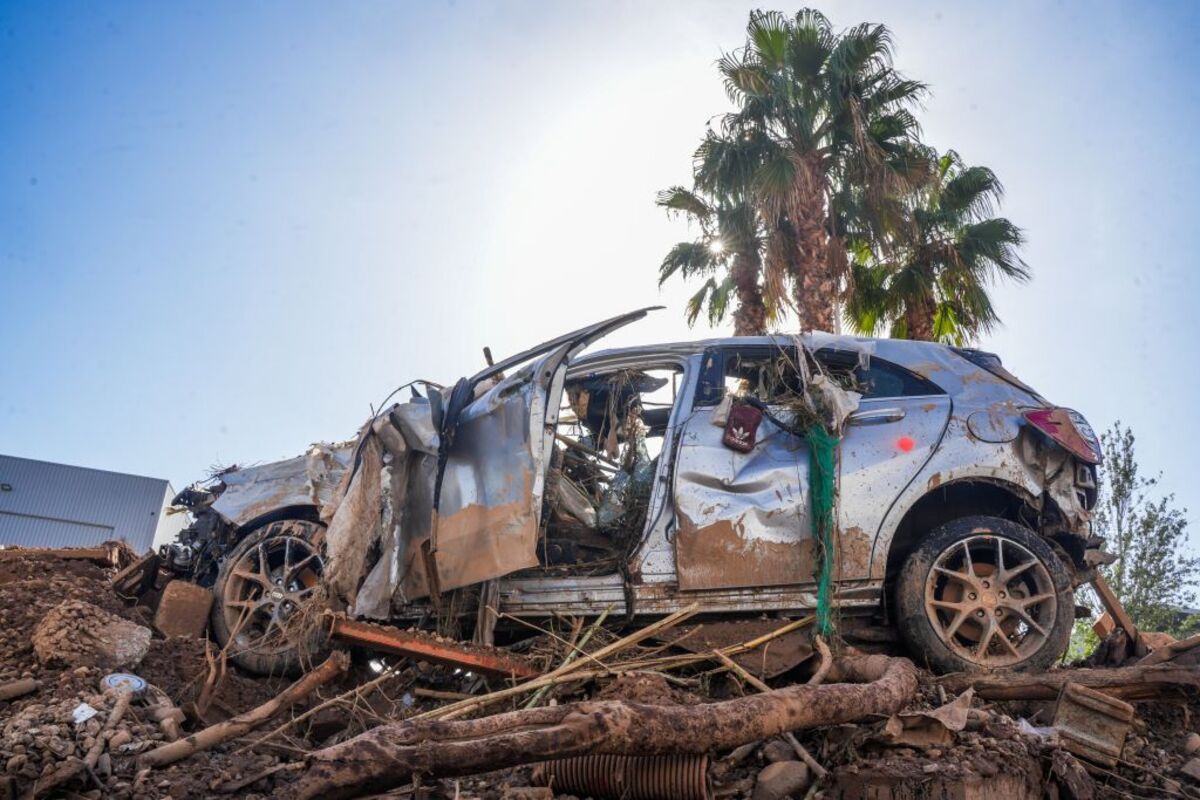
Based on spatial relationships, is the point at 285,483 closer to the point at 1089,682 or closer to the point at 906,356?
the point at 906,356

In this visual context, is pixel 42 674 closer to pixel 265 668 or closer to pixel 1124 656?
pixel 265 668

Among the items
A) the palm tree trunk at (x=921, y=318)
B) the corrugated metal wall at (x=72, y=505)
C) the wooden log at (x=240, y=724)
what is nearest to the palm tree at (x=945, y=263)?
the palm tree trunk at (x=921, y=318)

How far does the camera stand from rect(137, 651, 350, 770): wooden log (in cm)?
344

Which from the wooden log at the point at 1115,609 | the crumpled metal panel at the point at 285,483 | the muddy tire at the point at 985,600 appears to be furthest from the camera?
the crumpled metal panel at the point at 285,483

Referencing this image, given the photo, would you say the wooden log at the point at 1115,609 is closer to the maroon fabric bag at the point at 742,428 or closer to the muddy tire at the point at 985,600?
the muddy tire at the point at 985,600

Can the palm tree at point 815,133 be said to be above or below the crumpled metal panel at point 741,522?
above

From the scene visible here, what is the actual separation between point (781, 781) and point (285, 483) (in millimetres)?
3625

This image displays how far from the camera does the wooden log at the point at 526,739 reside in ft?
8.14

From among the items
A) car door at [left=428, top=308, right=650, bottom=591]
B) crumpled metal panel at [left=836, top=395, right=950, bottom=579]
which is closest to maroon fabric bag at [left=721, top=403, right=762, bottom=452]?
crumpled metal panel at [left=836, top=395, right=950, bottom=579]

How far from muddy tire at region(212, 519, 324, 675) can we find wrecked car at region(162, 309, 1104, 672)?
0.5 inches

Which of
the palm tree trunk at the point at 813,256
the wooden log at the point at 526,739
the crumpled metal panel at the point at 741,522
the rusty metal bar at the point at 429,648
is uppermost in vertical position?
the palm tree trunk at the point at 813,256

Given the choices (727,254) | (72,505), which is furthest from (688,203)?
(72,505)

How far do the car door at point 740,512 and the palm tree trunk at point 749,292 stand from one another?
821cm

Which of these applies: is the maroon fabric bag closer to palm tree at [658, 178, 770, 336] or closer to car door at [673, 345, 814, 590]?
car door at [673, 345, 814, 590]
